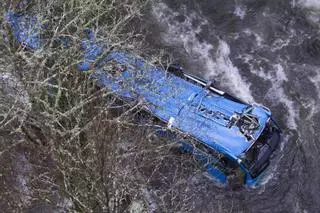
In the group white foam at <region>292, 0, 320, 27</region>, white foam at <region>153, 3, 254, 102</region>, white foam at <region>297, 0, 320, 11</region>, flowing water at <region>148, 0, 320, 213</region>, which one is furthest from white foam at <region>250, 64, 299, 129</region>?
white foam at <region>297, 0, 320, 11</region>

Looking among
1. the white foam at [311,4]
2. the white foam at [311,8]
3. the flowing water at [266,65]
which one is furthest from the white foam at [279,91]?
the white foam at [311,4]

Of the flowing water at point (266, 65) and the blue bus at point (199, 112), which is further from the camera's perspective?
the flowing water at point (266, 65)

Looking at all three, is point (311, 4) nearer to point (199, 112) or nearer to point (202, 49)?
point (202, 49)

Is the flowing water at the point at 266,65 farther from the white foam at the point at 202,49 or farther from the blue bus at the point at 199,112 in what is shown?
the blue bus at the point at 199,112

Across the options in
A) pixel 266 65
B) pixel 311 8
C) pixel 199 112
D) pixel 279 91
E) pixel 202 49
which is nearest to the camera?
pixel 199 112

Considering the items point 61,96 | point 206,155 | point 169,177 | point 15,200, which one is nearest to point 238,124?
point 206,155

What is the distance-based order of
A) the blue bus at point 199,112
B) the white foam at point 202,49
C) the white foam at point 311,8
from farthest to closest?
the white foam at point 311,8 → the white foam at point 202,49 → the blue bus at point 199,112

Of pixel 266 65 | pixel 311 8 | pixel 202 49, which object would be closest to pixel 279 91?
pixel 266 65
